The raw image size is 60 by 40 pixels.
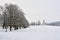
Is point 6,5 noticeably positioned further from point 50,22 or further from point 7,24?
point 50,22

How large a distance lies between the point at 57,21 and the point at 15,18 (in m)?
46.9

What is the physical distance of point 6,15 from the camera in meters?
31.5

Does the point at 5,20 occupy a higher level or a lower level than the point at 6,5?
lower

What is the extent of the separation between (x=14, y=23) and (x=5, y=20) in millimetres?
2512

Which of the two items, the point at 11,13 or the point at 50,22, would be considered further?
the point at 50,22

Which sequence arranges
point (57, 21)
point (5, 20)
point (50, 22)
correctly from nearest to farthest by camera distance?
point (5, 20) → point (57, 21) → point (50, 22)

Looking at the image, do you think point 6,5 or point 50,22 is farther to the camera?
point 50,22

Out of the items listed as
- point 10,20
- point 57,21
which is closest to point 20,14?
point 10,20

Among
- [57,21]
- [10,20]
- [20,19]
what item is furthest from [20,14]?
[57,21]

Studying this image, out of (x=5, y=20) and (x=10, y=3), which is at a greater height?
(x=10, y=3)

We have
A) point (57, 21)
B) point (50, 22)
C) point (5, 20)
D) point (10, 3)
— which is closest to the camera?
point (5, 20)

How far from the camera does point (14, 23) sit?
106 ft

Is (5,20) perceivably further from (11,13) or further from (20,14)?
(20,14)

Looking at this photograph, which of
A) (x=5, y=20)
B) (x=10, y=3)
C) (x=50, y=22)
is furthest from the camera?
(x=50, y=22)
